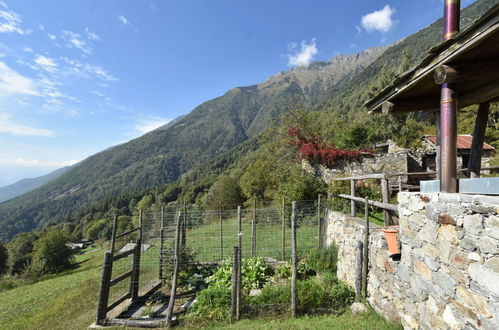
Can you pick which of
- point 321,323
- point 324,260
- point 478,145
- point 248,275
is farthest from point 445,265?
point 248,275

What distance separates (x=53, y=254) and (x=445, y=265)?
44.6m

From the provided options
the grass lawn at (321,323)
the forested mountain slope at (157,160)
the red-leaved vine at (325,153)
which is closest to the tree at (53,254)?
the red-leaved vine at (325,153)

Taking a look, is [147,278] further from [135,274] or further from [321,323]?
[321,323]

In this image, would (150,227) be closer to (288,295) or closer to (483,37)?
(288,295)

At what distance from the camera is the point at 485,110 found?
2.98 metres

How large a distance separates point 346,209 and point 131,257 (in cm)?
795

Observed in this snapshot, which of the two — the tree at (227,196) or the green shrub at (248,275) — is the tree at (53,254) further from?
the green shrub at (248,275)

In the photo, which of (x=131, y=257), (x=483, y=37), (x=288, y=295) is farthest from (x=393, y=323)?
(x=131, y=257)

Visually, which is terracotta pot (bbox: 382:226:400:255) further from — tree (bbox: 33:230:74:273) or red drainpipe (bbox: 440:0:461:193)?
tree (bbox: 33:230:74:273)

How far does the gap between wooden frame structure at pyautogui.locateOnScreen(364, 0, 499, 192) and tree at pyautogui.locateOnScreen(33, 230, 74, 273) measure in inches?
1711

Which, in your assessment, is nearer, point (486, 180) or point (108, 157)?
point (486, 180)

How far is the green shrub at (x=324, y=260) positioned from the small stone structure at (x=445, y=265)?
2.17m

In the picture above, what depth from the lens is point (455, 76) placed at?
226 cm

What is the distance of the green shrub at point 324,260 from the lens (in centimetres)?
649
